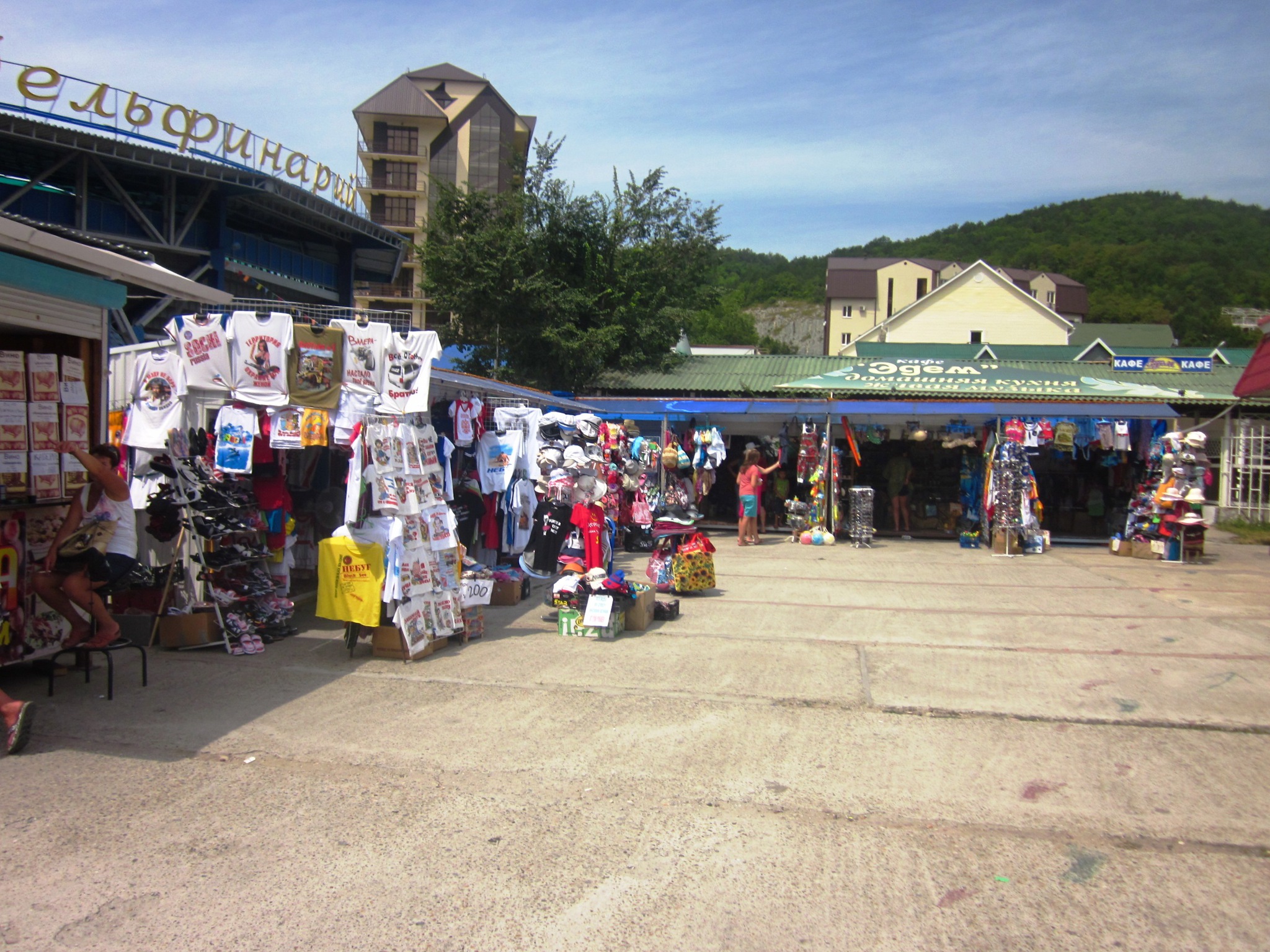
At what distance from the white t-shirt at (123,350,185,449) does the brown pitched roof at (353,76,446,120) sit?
176 feet

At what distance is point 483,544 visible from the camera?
431 inches

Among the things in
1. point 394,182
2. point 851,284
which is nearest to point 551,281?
point 394,182

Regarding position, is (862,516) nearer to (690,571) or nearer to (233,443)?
(690,571)

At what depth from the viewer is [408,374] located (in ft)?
26.0

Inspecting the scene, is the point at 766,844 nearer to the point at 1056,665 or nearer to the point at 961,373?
the point at 1056,665

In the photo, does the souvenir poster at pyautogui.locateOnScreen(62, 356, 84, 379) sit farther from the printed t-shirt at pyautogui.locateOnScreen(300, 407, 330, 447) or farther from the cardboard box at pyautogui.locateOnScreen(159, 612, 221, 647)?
the cardboard box at pyautogui.locateOnScreen(159, 612, 221, 647)

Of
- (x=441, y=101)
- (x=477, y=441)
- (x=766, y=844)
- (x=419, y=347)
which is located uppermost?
(x=441, y=101)

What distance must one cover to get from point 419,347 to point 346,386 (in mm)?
782

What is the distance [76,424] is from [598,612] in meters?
4.68

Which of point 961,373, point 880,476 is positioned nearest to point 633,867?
point 880,476

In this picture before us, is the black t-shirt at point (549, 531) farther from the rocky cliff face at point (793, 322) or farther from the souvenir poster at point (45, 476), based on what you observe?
the rocky cliff face at point (793, 322)

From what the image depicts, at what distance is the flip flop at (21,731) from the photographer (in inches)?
197

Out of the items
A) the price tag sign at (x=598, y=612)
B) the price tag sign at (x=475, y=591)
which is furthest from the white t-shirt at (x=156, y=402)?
the price tag sign at (x=598, y=612)

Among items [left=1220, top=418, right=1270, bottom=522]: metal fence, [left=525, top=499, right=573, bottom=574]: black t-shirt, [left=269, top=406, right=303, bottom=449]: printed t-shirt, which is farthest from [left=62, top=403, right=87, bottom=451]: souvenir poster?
[left=1220, top=418, right=1270, bottom=522]: metal fence
